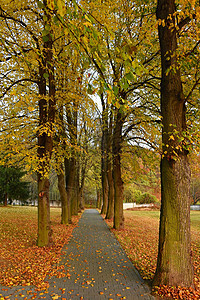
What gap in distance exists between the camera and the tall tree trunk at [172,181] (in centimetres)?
411

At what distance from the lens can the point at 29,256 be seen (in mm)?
6031

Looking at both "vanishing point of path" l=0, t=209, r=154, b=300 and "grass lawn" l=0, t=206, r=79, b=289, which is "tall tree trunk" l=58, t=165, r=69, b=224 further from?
"vanishing point of path" l=0, t=209, r=154, b=300

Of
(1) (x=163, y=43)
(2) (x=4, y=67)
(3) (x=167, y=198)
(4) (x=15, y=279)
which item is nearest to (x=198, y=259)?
(3) (x=167, y=198)

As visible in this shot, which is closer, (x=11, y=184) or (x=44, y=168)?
(x=44, y=168)

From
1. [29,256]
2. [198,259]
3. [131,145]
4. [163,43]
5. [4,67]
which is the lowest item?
→ [198,259]

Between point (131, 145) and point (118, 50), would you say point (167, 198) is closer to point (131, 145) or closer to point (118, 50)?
point (118, 50)

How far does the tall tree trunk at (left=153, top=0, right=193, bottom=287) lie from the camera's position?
162 inches

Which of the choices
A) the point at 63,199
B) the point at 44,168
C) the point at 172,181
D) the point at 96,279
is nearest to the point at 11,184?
the point at 63,199

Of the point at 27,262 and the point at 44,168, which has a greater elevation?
the point at 44,168

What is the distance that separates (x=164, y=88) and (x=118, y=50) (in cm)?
260

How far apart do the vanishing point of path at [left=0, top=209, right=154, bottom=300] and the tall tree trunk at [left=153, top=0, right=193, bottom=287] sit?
0.62 m

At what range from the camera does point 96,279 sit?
4668mm

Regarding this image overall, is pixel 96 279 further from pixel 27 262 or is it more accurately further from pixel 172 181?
pixel 172 181

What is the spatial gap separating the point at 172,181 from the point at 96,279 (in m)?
2.73
